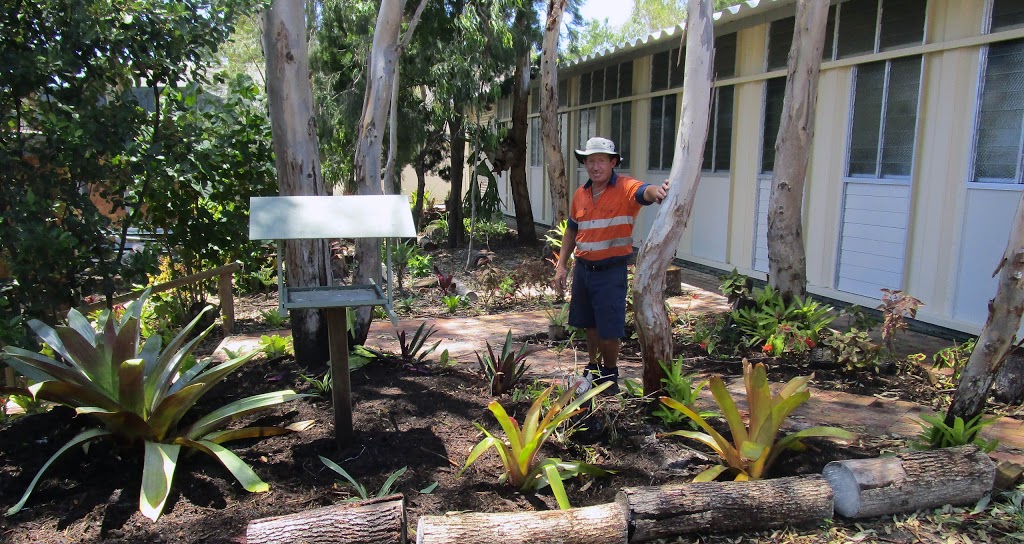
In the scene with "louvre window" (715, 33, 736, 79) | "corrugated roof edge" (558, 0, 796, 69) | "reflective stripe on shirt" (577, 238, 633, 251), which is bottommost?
"reflective stripe on shirt" (577, 238, 633, 251)

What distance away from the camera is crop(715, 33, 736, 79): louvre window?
31.2 feet

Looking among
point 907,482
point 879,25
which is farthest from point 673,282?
point 907,482

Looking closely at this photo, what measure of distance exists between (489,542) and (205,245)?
5.54 metres

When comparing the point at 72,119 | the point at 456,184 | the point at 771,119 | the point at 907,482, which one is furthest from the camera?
the point at 456,184

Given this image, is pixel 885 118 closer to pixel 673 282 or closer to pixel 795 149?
pixel 795 149

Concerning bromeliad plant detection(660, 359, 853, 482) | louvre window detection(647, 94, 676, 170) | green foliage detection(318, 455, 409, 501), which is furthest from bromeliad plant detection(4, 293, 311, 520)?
louvre window detection(647, 94, 676, 170)

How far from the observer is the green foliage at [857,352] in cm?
529

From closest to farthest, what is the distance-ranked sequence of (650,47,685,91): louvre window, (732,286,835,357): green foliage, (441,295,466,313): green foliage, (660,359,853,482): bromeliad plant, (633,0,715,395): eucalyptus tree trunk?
1. (660,359,853,482): bromeliad plant
2. (633,0,715,395): eucalyptus tree trunk
3. (732,286,835,357): green foliage
4. (441,295,466,313): green foliage
5. (650,47,685,91): louvre window

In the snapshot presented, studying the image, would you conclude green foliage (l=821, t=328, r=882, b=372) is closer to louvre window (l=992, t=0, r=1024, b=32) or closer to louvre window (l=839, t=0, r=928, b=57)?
louvre window (l=992, t=0, r=1024, b=32)

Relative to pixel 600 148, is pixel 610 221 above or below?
below

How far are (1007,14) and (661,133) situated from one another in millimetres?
5582

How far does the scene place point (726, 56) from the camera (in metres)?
9.67

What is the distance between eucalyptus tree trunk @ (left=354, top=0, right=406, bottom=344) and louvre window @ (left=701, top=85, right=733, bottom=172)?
5.80m

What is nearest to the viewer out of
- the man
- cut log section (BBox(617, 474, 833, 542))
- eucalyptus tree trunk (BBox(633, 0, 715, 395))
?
cut log section (BBox(617, 474, 833, 542))
